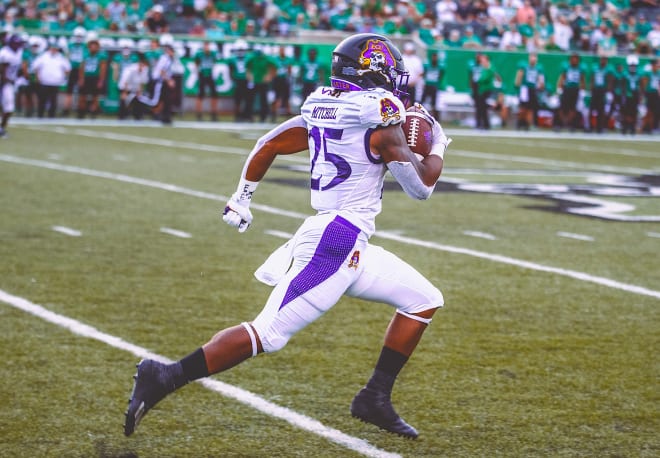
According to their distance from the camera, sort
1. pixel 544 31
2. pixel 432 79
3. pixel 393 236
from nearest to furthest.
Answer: pixel 393 236, pixel 432 79, pixel 544 31

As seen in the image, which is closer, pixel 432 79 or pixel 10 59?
pixel 10 59

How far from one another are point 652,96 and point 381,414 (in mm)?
22512

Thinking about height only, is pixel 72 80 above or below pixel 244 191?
below

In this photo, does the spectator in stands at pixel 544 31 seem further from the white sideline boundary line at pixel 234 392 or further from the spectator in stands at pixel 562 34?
the white sideline boundary line at pixel 234 392

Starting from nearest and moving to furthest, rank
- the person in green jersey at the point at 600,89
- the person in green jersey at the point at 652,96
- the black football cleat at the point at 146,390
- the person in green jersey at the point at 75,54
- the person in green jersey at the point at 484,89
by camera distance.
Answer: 1. the black football cleat at the point at 146,390
2. the person in green jersey at the point at 75,54
3. the person in green jersey at the point at 484,89
4. the person in green jersey at the point at 600,89
5. the person in green jersey at the point at 652,96

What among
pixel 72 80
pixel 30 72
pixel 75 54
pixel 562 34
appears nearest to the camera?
pixel 30 72

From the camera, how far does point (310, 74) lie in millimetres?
24156

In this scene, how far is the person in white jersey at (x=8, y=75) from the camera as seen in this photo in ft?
57.1

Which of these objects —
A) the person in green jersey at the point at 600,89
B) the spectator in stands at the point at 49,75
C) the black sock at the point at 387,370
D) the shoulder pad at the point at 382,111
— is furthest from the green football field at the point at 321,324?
the person in green jersey at the point at 600,89

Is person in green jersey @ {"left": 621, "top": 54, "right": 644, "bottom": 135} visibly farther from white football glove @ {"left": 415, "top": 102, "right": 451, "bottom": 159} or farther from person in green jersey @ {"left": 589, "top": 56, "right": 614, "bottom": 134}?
white football glove @ {"left": 415, "top": 102, "right": 451, "bottom": 159}

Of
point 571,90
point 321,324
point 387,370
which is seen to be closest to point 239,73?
point 571,90

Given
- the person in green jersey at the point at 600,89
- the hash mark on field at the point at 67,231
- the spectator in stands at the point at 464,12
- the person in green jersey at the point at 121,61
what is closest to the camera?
the hash mark on field at the point at 67,231

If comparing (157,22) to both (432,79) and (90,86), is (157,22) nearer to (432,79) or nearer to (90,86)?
(90,86)

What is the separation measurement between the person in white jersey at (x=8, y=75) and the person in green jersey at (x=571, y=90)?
1143 centimetres
